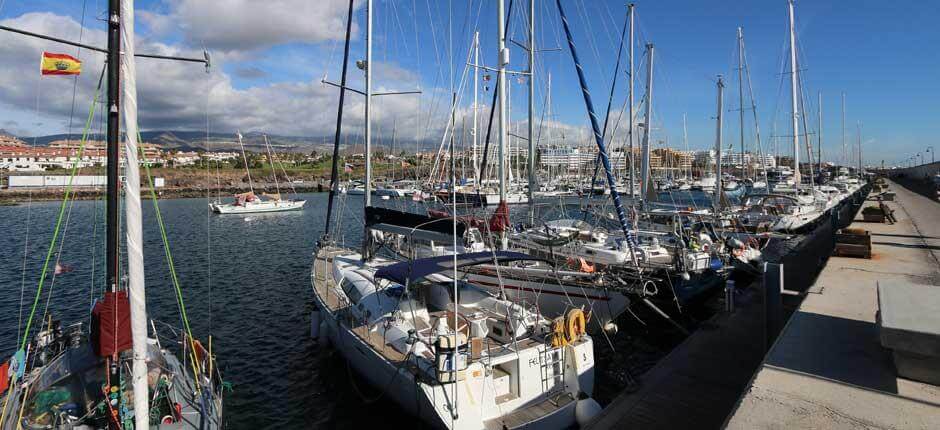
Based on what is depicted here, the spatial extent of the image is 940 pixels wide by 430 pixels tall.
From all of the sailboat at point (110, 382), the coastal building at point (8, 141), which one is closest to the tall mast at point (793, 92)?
the sailboat at point (110, 382)

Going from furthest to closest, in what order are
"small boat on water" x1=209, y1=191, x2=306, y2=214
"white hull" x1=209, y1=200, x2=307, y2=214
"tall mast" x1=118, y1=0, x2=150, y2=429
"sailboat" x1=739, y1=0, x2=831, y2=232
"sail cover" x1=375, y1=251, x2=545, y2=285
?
"small boat on water" x1=209, y1=191, x2=306, y2=214 < "white hull" x1=209, y1=200, x2=307, y2=214 < "sailboat" x1=739, y1=0, x2=831, y2=232 < "sail cover" x1=375, y1=251, x2=545, y2=285 < "tall mast" x1=118, y1=0, x2=150, y2=429

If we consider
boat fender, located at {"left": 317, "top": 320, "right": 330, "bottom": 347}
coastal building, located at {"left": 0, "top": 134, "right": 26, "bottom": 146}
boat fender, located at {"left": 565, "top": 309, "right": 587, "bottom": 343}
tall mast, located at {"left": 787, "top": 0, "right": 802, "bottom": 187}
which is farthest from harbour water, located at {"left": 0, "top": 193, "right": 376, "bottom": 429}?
tall mast, located at {"left": 787, "top": 0, "right": 802, "bottom": 187}

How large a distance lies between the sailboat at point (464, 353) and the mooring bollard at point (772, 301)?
161 inches

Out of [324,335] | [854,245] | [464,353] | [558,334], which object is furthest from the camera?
[854,245]

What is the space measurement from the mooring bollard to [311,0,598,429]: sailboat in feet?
13.4

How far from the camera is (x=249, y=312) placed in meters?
18.4

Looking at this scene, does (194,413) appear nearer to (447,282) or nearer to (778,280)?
(447,282)

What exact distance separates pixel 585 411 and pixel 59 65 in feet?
34.5

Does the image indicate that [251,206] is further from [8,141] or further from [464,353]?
[464,353]

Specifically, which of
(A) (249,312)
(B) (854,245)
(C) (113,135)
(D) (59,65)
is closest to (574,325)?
(C) (113,135)

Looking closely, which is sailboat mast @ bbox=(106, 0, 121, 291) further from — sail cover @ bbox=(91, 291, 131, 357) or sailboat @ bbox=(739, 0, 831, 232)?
sailboat @ bbox=(739, 0, 831, 232)

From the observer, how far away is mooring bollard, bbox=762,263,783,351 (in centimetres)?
1018

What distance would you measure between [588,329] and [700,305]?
609 centimetres

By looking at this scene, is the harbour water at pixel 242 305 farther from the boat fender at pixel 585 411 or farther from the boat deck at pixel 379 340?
the boat fender at pixel 585 411
